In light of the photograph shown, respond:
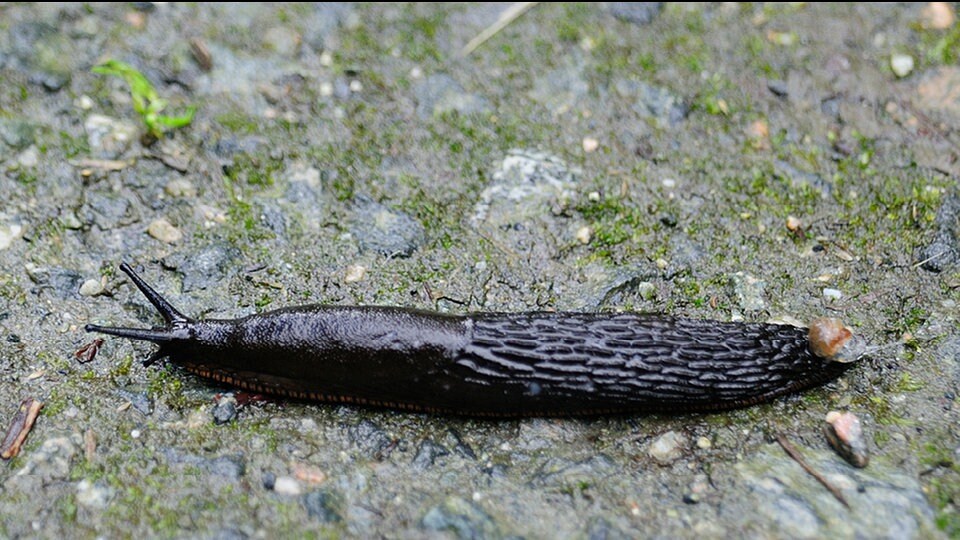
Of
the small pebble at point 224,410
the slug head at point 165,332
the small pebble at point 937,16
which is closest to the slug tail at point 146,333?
the slug head at point 165,332

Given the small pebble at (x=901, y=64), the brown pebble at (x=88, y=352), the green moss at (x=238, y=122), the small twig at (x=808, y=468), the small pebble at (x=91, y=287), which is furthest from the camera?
the small pebble at (x=901, y=64)

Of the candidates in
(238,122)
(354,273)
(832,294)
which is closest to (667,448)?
(832,294)

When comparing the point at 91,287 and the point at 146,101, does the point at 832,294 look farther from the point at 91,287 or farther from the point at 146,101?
the point at 146,101

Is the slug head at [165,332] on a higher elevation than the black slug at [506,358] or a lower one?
lower

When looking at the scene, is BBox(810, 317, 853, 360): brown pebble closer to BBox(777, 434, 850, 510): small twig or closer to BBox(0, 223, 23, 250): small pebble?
BBox(777, 434, 850, 510): small twig

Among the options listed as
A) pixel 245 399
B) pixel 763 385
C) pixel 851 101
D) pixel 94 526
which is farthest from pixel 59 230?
pixel 851 101

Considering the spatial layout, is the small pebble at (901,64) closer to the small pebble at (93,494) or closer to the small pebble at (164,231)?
the small pebble at (164,231)

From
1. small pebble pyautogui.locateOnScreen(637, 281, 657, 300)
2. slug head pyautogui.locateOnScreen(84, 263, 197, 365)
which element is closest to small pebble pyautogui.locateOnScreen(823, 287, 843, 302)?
small pebble pyautogui.locateOnScreen(637, 281, 657, 300)
